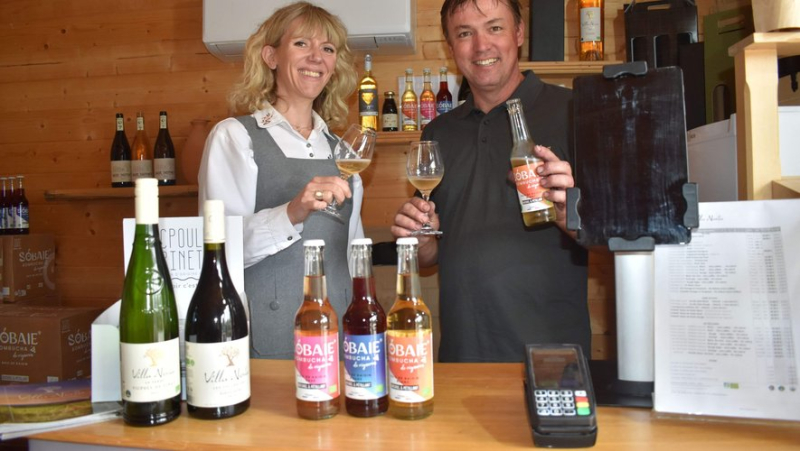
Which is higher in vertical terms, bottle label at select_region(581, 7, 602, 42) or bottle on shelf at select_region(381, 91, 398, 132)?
bottle label at select_region(581, 7, 602, 42)

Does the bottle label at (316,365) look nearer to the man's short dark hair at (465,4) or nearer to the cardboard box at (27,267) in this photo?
the man's short dark hair at (465,4)

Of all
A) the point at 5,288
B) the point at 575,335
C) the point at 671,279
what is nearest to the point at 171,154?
the point at 5,288

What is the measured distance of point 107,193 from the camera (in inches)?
115

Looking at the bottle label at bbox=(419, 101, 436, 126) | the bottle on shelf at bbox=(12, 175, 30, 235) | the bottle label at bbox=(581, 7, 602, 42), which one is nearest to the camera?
the bottle label at bbox=(581, 7, 602, 42)

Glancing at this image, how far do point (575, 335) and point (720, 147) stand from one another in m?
0.57

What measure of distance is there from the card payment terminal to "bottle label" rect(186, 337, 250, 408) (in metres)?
0.39

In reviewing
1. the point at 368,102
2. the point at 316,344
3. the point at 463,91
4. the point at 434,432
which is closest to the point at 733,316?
the point at 434,432

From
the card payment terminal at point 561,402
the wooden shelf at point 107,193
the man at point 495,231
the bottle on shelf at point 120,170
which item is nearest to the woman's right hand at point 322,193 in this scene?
the man at point 495,231

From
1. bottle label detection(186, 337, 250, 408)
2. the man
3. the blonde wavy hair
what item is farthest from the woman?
bottle label detection(186, 337, 250, 408)

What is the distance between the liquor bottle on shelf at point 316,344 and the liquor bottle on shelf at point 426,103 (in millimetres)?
1825

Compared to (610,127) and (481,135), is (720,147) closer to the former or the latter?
(481,135)

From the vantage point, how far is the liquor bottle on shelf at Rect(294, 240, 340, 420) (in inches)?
32.1

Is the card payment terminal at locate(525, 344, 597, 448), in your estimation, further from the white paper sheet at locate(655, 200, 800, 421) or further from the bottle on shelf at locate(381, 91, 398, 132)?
the bottle on shelf at locate(381, 91, 398, 132)

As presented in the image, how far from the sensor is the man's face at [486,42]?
1646 millimetres
